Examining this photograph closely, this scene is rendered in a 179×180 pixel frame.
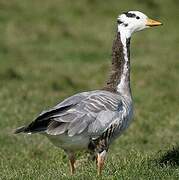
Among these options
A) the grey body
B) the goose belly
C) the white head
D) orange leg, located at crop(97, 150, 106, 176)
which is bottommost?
orange leg, located at crop(97, 150, 106, 176)

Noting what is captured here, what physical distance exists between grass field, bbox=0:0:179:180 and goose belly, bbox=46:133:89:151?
309 mm

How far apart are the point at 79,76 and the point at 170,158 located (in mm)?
9946

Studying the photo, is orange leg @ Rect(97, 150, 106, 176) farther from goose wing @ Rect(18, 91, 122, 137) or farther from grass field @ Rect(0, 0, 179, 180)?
goose wing @ Rect(18, 91, 122, 137)

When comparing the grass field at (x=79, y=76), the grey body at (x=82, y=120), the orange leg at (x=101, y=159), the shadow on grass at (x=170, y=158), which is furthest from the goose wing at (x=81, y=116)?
the shadow on grass at (x=170, y=158)

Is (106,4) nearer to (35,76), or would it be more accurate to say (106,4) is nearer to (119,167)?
(35,76)

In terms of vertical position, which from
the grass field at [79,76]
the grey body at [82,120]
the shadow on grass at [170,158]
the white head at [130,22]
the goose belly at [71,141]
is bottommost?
the grass field at [79,76]

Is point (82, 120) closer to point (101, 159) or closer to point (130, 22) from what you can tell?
point (101, 159)

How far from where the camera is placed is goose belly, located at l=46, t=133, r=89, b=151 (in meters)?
A: 7.85

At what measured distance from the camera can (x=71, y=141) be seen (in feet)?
25.9

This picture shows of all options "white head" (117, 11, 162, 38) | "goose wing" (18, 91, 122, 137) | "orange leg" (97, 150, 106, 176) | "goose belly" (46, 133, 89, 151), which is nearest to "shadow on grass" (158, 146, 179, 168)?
"orange leg" (97, 150, 106, 176)

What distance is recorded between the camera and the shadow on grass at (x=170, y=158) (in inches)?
342

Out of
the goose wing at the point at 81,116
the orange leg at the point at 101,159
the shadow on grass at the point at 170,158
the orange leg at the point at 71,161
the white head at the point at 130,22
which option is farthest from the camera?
the white head at the point at 130,22

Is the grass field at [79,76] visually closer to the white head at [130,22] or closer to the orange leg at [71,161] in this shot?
the orange leg at [71,161]

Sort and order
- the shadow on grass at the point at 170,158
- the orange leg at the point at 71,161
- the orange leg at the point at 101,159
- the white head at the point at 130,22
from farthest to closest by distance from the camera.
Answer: the white head at the point at 130,22
the shadow on grass at the point at 170,158
the orange leg at the point at 71,161
the orange leg at the point at 101,159
